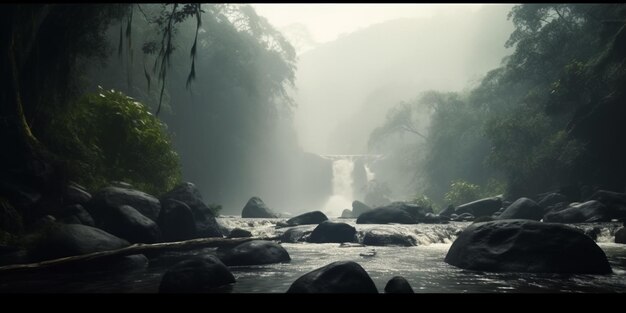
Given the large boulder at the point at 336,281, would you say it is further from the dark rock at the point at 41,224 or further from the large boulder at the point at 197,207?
the large boulder at the point at 197,207

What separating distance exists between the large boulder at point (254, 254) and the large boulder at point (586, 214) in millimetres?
10522

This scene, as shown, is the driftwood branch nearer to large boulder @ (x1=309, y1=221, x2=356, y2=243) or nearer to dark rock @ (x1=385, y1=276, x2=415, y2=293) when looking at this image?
large boulder @ (x1=309, y1=221, x2=356, y2=243)

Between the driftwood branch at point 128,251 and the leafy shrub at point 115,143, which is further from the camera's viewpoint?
the leafy shrub at point 115,143

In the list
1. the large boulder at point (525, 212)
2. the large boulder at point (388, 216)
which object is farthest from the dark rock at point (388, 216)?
the large boulder at point (525, 212)

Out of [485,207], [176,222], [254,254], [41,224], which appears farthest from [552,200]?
[41,224]

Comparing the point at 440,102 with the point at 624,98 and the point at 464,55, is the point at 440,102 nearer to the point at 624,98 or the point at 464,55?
the point at 624,98

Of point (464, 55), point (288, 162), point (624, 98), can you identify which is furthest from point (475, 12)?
point (624, 98)

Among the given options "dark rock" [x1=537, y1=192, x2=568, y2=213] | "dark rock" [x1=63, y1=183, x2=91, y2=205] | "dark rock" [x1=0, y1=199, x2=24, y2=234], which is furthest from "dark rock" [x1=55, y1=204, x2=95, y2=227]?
"dark rock" [x1=537, y1=192, x2=568, y2=213]

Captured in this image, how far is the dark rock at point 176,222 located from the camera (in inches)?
399

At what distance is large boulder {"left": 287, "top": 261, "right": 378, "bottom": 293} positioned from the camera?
14.7 feet

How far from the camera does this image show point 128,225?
8.51 m

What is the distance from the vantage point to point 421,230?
1338 centimetres

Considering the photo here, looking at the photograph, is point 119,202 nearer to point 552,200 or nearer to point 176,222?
point 176,222

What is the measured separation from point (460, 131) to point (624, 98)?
1722 cm
